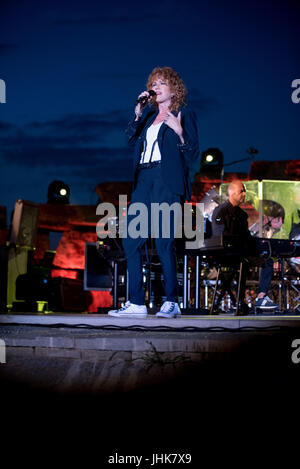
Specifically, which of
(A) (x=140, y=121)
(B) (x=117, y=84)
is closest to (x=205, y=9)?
(B) (x=117, y=84)

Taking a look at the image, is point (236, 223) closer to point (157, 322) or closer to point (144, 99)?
point (144, 99)

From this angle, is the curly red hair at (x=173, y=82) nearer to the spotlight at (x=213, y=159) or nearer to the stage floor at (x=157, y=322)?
the stage floor at (x=157, y=322)

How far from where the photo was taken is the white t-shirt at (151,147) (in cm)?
400

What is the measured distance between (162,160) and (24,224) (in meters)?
6.05

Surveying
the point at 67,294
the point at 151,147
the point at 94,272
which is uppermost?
the point at 151,147

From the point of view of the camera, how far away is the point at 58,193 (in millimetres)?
15453

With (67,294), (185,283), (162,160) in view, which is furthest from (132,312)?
(67,294)

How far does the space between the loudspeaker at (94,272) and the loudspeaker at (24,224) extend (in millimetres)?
3532

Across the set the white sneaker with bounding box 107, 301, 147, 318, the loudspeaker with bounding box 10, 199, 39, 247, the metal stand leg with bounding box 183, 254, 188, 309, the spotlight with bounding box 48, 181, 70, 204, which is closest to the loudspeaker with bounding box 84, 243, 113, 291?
the spotlight with bounding box 48, 181, 70, 204

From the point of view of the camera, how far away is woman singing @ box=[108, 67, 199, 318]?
12.9 feet

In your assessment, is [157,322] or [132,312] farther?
[132,312]

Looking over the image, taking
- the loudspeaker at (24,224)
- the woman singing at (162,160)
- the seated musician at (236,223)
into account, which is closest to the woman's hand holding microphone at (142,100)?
the woman singing at (162,160)

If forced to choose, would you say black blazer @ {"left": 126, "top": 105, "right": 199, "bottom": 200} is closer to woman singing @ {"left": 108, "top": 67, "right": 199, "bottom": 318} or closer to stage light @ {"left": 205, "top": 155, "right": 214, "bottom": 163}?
woman singing @ {"left": 108, "top": 67, "right": 199, "bottom": 318}

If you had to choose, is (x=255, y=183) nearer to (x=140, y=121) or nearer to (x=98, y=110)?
(x=98, y=110)
